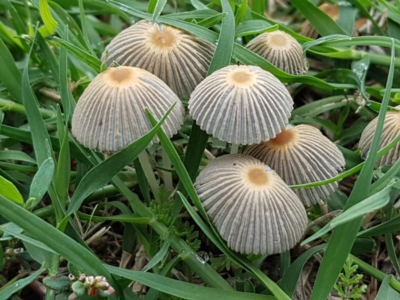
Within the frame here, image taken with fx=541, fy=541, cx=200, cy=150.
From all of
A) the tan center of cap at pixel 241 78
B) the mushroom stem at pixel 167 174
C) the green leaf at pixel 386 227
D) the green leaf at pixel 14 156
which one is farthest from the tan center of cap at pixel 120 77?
the green leaf at pixel 386 227

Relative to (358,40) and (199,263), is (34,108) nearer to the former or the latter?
(199,263)

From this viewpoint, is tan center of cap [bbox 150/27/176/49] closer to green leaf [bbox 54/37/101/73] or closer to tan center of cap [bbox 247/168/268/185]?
green leaf [bbox 54/37/101/73]

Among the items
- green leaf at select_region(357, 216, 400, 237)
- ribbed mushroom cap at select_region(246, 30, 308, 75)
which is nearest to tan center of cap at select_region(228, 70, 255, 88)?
ribbed mushroom cap at select_region(246, 30, 308, 75)

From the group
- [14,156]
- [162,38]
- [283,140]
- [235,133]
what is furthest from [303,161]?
[14,156]

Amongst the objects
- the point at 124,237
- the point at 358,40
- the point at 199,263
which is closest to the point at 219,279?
the point at 199,263

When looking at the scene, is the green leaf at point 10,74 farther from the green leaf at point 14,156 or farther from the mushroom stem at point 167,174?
the mushroom stem at point 167,174

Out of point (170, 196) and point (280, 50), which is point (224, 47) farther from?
point (170, 196)
